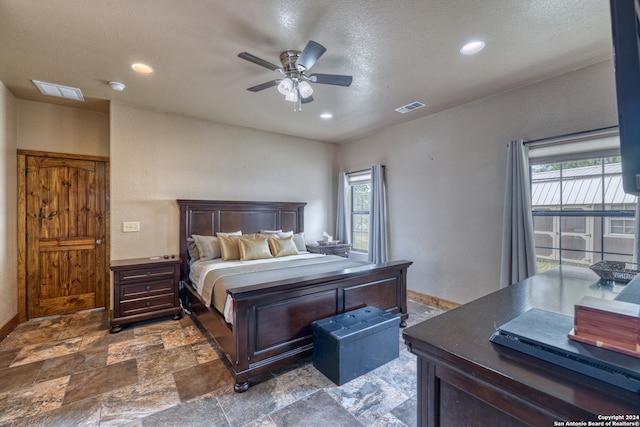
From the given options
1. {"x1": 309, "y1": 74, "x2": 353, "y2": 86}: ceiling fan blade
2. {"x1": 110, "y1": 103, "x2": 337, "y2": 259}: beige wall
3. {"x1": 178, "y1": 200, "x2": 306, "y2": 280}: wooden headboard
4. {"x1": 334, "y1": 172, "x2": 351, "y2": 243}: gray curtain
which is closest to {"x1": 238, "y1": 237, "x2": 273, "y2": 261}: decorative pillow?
{"x1": 178, "y1": 200, "x2": 306, "y2": 280}: wooden headboard

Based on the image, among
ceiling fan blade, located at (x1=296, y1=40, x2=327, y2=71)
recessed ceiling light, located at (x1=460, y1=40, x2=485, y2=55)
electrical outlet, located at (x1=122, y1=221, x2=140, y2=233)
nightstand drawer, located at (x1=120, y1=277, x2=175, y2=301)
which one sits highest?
recessed ceiling light, located at (x1=460, y1=40, x2=485, y2=55)

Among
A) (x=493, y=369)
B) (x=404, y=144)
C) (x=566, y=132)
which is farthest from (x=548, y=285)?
(x=404, y=144)

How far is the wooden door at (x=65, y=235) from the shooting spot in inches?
142

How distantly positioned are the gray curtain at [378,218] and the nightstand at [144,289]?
116 inches

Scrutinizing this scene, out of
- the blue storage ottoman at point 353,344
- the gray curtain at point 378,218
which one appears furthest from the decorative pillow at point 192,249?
the gray curtain at point 378,218

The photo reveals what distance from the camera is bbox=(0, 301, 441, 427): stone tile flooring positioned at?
192 cm

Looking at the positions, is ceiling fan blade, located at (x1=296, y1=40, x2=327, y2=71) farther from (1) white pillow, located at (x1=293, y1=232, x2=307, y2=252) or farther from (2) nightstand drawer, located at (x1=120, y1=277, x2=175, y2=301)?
(2) nightstand drawer, located at (x1=120, y1=277, x2=175, y2=301)

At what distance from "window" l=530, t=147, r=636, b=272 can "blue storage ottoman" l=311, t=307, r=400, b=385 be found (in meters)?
2.01

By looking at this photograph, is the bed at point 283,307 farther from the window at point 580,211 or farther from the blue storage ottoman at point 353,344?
the window at point 580,211

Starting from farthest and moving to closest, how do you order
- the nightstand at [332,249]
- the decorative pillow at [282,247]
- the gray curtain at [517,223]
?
the nightstand at [332,249] → the decorative pillow at [282,247] → the gray curtain at [517,223]

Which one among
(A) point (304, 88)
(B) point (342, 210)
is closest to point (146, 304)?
(A) point (304, 88)

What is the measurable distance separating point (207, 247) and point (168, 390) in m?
1.91

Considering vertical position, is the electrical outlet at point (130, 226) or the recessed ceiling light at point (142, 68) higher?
the recessed ceiling light at point (142, 68)

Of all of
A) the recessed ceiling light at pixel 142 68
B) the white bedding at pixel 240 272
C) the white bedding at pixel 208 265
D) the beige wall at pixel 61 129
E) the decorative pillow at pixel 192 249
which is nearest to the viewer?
the white bedding at pixel 240 272
